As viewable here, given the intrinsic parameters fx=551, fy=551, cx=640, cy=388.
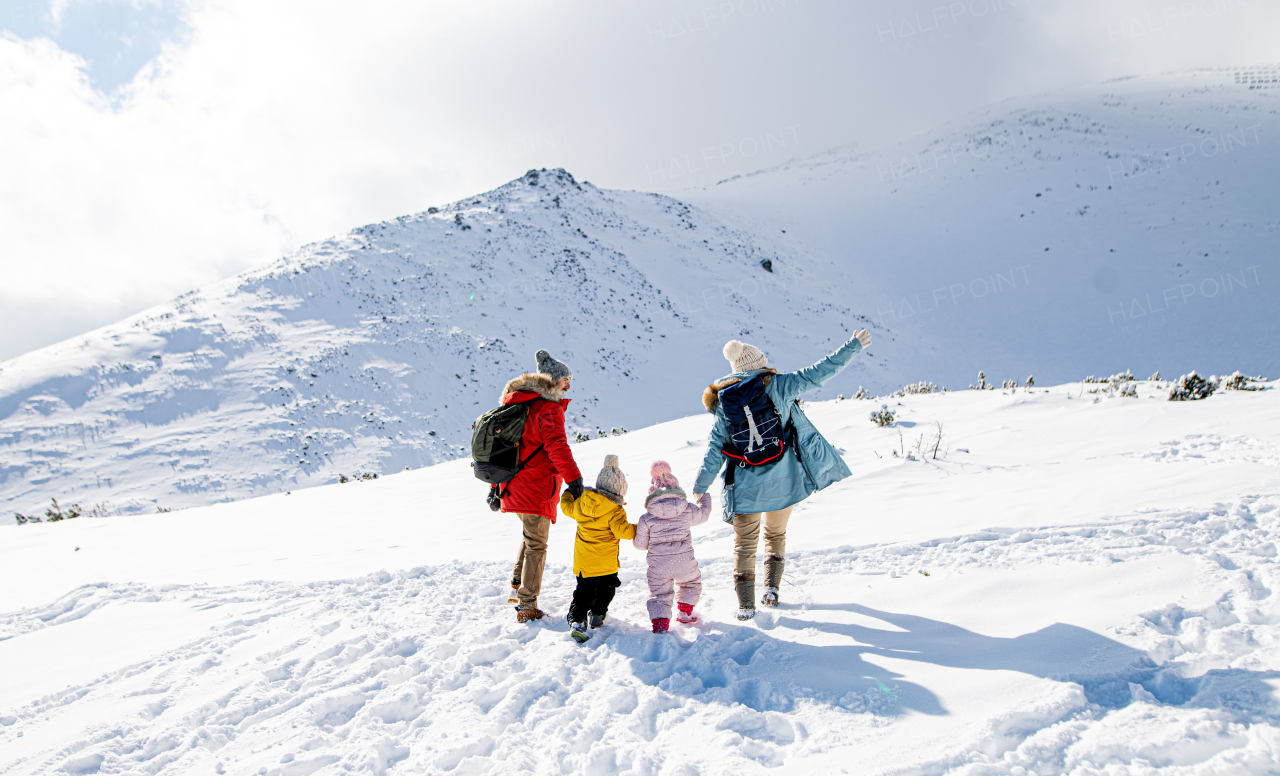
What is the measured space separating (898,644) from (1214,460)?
4.50m

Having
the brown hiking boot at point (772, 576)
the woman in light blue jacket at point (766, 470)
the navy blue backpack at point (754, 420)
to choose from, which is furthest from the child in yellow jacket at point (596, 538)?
the brown hiking boot at point (772, 576)

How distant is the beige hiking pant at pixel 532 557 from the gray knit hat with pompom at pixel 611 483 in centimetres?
72

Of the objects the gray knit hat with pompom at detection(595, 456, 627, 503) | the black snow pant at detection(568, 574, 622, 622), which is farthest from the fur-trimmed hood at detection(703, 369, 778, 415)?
the black snow pant at detection(568, 574, 622, 622)

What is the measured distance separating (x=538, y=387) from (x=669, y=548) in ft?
5.30

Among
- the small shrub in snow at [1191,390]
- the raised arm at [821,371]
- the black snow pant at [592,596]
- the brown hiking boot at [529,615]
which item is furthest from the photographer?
the small shrub in snow at [1191,390]

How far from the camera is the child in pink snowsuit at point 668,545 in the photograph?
399 cm

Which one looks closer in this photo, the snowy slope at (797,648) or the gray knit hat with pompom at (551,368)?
the snowy slope at (797,648)

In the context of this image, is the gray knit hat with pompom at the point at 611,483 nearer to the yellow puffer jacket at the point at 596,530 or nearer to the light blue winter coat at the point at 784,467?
the yellow puffer jacket at the point at 596,530

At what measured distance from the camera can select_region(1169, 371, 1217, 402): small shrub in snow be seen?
7.52 metres

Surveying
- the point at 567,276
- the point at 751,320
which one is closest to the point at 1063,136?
the point at 751,320

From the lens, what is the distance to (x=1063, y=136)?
46188 millimetres

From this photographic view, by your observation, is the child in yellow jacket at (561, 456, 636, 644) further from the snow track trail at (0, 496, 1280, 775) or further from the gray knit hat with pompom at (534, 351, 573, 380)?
the gray knit hat with pompom at (534, 351, 573, 380)

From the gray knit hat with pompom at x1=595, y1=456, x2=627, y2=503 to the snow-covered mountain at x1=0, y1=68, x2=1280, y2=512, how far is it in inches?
610

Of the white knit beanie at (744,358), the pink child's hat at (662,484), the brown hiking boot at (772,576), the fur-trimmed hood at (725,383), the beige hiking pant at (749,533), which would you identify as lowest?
the brown hiking boot at (772,576)
